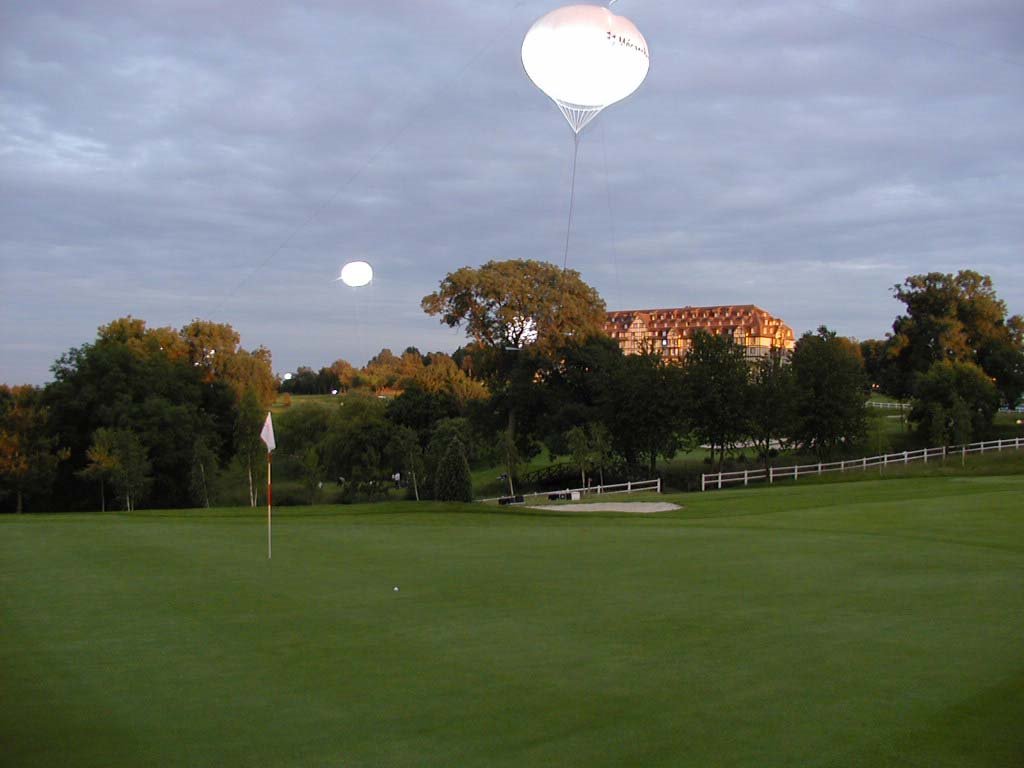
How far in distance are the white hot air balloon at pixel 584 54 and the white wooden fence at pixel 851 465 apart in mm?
26216

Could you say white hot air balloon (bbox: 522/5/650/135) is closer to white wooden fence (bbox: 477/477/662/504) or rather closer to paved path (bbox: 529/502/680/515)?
paved path (bbox: 529/502/680/515)

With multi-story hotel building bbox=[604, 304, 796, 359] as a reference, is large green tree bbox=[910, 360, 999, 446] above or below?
below

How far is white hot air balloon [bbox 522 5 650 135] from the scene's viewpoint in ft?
51.1

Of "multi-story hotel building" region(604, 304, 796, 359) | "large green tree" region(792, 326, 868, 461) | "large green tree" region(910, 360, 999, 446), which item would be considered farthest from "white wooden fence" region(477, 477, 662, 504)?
"multi-story hotel building" region(604, 304, 796, 359)

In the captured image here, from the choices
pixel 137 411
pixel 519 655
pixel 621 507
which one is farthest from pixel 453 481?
pixel 137 411

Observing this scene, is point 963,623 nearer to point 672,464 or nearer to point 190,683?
point 190,683

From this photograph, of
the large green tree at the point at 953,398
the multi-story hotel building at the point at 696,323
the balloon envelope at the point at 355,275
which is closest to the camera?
the balloon envelope at the point at 355,275

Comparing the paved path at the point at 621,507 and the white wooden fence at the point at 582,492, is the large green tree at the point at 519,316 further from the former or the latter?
the paved path at the point at 621,507

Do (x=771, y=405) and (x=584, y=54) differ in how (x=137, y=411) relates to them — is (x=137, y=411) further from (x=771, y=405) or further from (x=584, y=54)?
(x=584, y=54)

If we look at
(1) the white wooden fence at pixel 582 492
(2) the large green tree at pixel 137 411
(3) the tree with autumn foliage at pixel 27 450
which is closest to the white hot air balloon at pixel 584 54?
(1) the white wooden fence at pixel 582 492

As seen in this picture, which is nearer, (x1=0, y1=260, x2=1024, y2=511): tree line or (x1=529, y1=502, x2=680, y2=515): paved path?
(x1=529, y1=502, x2=680, y2=515): paved path

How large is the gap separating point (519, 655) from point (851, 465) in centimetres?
4420

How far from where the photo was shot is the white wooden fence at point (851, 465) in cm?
4325

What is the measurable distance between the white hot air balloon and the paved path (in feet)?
42.4
